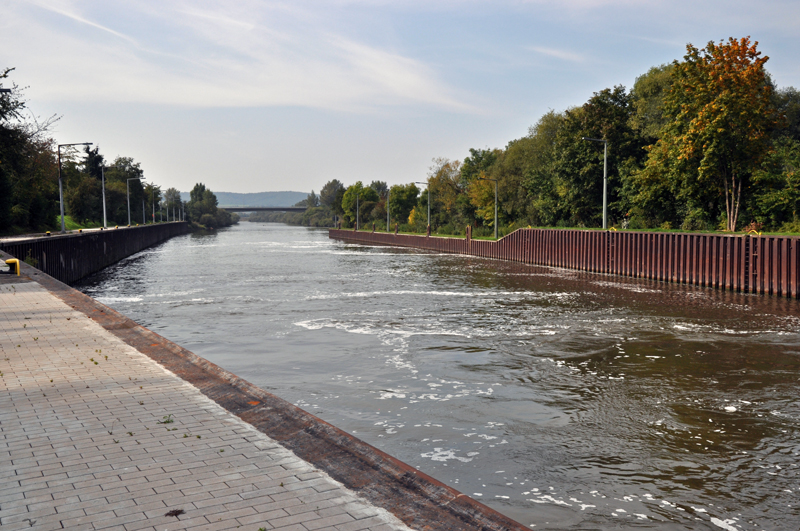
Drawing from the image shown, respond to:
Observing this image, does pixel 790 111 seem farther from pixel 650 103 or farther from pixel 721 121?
pixel 721 121

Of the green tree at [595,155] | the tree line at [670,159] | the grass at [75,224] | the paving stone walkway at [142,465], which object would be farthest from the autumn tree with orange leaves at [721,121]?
the grass at [75,224]

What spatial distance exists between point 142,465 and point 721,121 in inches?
1568

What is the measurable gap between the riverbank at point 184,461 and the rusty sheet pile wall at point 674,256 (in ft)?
91.6

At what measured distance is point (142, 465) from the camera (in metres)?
6.49

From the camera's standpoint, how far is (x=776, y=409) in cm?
1191

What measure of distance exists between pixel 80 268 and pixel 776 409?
42.1m

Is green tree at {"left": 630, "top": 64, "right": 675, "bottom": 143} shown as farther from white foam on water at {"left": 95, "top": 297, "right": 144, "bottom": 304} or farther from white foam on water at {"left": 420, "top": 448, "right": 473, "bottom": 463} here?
white foam on water at {"left": 420, "top": 448, "right": 473, "bottom": 463}

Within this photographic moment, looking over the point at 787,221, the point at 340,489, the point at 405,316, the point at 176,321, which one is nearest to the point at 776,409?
the point at 340,489

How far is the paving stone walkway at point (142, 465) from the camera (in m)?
5.38

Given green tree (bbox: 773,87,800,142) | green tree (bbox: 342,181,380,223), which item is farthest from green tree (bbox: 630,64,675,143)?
green tree (bbox: 342,181,380,223)

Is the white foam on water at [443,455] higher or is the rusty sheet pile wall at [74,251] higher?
the rusty sheet pile wall at [74,251]

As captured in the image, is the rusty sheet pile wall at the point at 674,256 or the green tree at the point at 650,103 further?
the green tree at the point at 650,103

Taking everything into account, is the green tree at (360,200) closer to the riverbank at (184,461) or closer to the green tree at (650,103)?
the green tree at (650,103)

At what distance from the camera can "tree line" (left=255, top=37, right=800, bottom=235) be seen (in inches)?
1529
